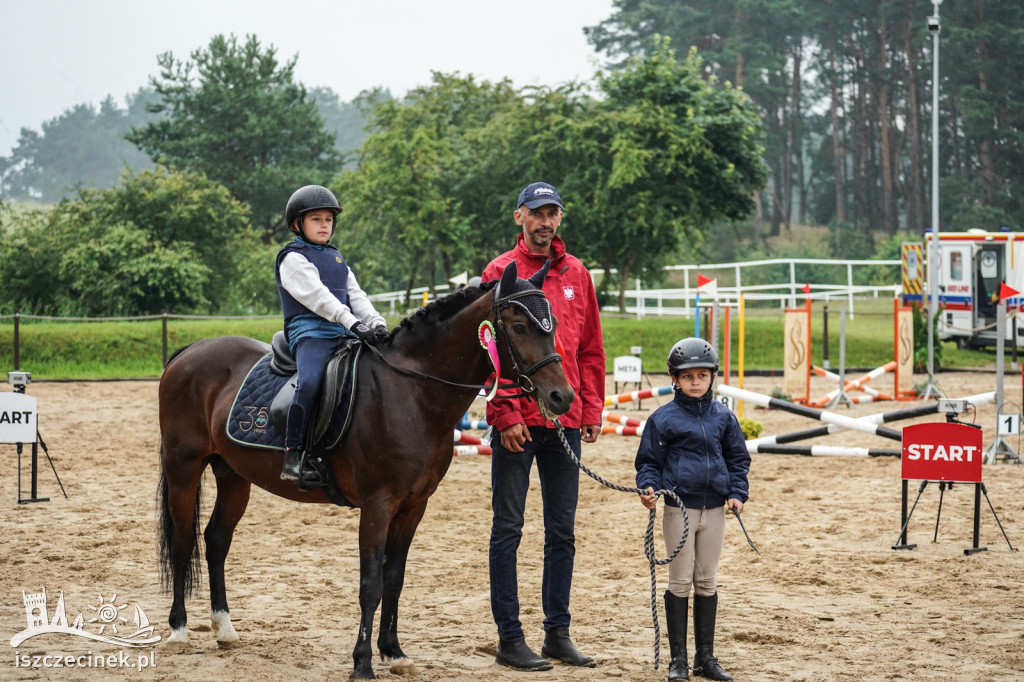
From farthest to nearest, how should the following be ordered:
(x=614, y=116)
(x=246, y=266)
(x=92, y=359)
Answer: (x=246, y=266) < (x=614, y=116) < (x=92, y=359)

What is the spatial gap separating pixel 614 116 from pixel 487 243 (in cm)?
631

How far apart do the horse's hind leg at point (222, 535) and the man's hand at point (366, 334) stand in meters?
1.21

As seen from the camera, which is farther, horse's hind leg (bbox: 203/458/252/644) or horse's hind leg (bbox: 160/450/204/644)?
horse's hind leg (bbox: 160/450/204/644)

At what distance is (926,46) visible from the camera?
45.8 metres

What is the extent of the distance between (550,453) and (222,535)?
1877mm

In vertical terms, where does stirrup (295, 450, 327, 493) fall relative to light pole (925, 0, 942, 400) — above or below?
below

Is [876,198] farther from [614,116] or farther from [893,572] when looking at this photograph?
[893,572]

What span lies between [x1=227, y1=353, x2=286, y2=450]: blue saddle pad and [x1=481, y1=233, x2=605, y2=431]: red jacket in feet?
3.68

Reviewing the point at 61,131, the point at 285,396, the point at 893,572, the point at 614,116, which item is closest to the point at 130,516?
the point at 285,396

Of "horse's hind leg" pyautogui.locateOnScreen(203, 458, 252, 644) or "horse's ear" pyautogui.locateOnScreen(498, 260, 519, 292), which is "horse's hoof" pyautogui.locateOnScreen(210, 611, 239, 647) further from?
"horse's ear" pyautogui.locateOnScreen(498, 260, 519, 292)

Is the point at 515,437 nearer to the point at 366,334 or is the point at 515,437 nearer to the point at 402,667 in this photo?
the point at 366,334

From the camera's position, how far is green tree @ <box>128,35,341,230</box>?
137 ft

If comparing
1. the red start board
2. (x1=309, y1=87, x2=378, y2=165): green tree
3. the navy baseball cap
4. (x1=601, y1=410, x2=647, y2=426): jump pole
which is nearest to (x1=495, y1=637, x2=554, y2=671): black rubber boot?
the navy baseball cap

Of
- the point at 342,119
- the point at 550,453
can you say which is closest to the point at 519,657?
the point at 550,453
